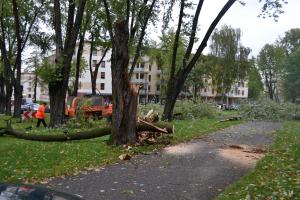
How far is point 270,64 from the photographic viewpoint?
88.0m

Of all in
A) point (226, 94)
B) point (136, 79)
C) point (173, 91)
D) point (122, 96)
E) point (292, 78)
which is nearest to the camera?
point (122, 96)

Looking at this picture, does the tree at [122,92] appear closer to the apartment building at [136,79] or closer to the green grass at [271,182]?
the green grass at [271,182]

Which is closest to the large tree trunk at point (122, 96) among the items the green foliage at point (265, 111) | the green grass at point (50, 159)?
the green grass at point (50, 159)

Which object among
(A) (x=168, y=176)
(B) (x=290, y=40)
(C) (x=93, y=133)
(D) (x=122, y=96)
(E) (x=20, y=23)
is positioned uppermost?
(B) (x=290, y=40)

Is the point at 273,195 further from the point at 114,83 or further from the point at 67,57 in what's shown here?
the point at 67,57

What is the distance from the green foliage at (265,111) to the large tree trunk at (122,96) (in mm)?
23058

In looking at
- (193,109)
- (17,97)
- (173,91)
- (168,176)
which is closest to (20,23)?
(17,97)

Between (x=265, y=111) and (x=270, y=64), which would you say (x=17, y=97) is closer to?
(x=265, y=111)

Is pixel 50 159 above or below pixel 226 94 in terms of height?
below

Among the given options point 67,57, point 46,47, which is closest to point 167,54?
point 46,47

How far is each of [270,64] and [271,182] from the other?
8211 cm

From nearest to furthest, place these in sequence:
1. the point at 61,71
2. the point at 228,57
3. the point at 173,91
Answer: the point at 61,71 → the point at 173,91 → the point at 228,57

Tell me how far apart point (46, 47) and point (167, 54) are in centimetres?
2343

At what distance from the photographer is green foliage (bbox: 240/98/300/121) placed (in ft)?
121
